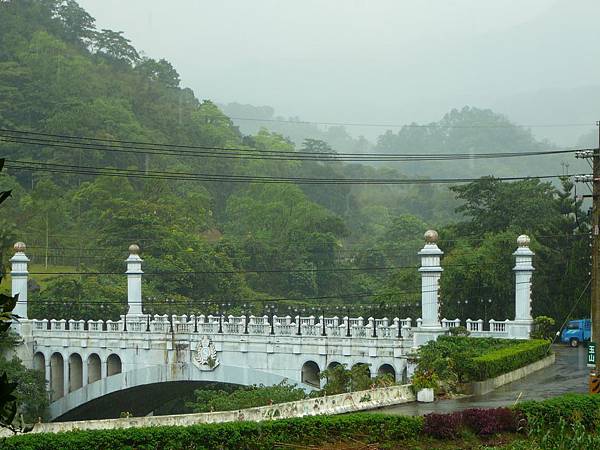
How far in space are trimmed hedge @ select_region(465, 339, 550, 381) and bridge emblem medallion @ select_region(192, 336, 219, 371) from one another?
15.3 meters

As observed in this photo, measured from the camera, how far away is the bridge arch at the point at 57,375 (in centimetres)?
5700

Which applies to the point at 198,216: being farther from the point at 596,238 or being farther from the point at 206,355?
the point at 596,238

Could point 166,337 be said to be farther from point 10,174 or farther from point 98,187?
point 10,174

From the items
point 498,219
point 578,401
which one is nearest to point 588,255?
point 498,219

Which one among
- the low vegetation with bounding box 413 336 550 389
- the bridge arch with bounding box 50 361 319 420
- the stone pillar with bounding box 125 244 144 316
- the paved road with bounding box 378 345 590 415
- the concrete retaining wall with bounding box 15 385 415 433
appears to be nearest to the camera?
the concrete retaining wall with bounding box 15 385 415 433

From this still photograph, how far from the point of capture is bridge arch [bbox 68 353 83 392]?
56.5 m

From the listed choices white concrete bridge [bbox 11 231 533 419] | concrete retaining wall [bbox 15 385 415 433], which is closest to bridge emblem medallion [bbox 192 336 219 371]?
white concrete bridge [bbox 11 231 533 419]

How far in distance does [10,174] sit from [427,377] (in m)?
72.0

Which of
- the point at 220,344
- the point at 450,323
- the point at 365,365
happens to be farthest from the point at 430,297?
the point at 220,344

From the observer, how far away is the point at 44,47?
120m

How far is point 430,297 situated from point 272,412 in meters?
13.3

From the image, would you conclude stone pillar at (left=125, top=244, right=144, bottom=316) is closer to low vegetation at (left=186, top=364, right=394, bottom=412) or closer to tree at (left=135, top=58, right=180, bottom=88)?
low vegetation at (left=186, top=364, right=394, bottom=412)

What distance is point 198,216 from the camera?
306 ft

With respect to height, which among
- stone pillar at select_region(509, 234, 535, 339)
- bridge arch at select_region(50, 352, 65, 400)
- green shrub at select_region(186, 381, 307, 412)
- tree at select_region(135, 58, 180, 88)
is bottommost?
bridge arch at select_region(50, 352, 65, 400)
